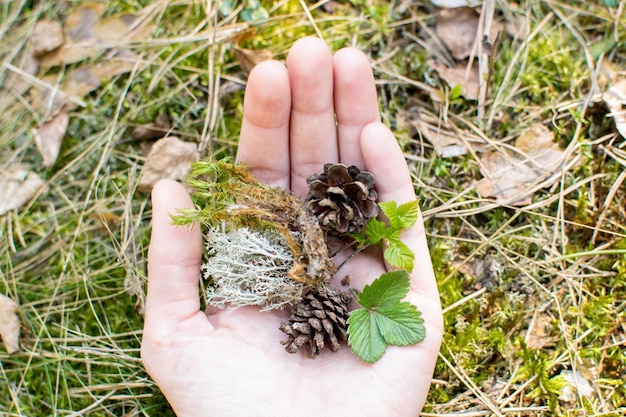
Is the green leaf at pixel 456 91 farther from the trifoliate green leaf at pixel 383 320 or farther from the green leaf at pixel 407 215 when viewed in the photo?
the trifoliate green leaf at pixel 383 320

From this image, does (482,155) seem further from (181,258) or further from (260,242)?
(181,258)

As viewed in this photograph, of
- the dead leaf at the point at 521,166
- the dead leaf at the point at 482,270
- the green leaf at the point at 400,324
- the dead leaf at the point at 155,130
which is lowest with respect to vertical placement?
the dead leaf at the point at 482,270

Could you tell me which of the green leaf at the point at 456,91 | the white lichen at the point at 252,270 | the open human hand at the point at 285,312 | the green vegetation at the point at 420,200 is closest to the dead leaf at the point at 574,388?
the green vegetation at the point at 420,200

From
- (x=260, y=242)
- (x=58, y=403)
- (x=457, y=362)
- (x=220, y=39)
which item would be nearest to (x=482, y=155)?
(x=457, y=362)

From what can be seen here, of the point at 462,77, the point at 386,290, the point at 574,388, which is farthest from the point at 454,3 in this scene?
the point at 574,388

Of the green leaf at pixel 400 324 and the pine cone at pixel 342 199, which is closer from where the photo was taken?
the green leaf at pixel 400 324

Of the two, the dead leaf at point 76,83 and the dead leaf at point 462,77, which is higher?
the dead leaf at point 76,83

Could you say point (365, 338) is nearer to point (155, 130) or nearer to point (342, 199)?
point (342, 199)
